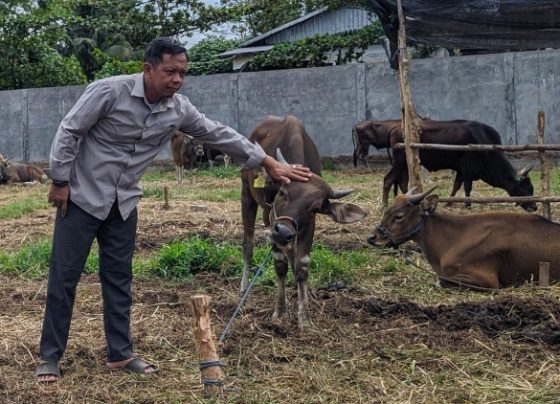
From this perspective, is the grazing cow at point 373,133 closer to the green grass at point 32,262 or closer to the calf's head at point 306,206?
the green grass at point 32,262

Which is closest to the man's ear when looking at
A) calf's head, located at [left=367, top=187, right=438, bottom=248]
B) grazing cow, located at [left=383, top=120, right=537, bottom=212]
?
calf's head, located at [left=367, top=187, right=438, bottom=248]

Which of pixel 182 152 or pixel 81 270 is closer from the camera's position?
pixel 81 270

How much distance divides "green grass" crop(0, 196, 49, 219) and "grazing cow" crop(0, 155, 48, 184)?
5198 mm

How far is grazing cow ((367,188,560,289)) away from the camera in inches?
329

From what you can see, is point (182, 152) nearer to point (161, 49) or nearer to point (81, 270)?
point (81, 270)

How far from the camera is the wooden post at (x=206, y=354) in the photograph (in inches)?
200

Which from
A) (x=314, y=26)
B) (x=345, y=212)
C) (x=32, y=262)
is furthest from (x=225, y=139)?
(x=314, y=26)

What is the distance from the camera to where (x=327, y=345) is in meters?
6.17

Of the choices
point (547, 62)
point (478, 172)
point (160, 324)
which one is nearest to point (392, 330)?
point (160, 324)

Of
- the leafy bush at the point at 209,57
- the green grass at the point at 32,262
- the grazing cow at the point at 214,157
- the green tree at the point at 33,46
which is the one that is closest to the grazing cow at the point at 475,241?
the green grass at the point at 32,262

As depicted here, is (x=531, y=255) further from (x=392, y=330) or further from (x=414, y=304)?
(x=392, y=330)

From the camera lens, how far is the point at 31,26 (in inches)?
1046

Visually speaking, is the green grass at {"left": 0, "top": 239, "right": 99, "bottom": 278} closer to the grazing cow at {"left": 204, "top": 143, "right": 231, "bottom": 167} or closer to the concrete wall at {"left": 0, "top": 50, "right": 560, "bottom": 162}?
the concrete wall at {"left": 0, "top": 50, "right": 560, "bottom": 162}

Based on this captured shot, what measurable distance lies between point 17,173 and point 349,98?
7929 mm
